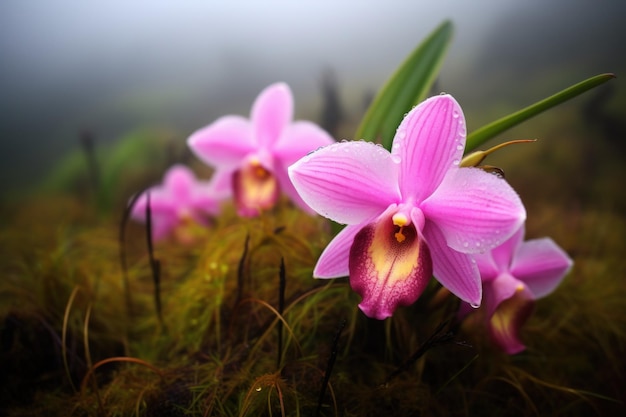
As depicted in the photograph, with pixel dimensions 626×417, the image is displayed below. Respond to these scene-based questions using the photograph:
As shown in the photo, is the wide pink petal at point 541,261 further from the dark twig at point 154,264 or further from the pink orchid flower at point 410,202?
the dark twig at point 154,264

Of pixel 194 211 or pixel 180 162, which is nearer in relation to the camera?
pixel 194 211

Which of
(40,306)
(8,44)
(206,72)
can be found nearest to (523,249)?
(40,306)

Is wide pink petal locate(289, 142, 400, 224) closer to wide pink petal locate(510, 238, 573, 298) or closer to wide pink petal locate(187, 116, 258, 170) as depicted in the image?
wide pink petal locate(510, 238, 573, 298)

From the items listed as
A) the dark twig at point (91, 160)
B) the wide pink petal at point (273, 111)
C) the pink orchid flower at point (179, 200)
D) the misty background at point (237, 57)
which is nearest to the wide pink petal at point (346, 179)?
the wide pink petal at point (273, 111)

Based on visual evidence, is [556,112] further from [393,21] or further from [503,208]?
[503,208]

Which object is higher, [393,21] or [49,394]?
[393,21]

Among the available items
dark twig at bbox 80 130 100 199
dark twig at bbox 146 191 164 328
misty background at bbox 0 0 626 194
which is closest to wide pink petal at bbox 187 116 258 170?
dark twig at bbox 146 191 164 328
